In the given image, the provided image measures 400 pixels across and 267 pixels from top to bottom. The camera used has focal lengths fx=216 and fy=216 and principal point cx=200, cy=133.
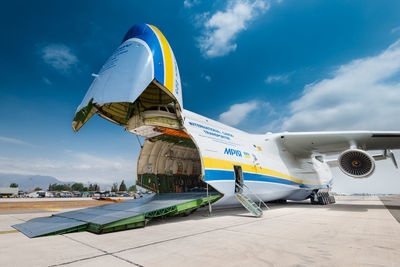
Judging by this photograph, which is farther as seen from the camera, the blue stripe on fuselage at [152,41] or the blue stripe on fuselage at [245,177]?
the blue stripe on fuselage at [245,177]

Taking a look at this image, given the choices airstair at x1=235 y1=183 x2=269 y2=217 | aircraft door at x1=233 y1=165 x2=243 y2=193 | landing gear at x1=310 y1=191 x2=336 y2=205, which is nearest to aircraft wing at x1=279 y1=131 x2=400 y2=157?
landing gear at x1=310 y1=191 x2=336 y2=205

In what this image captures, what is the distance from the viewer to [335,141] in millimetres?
11508

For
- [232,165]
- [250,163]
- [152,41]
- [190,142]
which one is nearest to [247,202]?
[232,165]

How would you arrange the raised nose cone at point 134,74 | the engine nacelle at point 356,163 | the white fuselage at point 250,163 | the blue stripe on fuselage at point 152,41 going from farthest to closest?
the engine nacelle at point 356,163
the white fuselage at point 250,163
the blue stripe on fuselage at point 152,41
the raised nose cone at point 134,74

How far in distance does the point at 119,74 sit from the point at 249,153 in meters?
6.55

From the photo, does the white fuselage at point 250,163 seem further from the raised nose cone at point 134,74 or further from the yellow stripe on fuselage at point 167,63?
the yellow stripe on fuselage at point 167,63

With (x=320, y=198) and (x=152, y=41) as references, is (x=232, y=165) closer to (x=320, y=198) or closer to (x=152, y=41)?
(x=152, y=41)

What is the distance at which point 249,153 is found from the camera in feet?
32.1

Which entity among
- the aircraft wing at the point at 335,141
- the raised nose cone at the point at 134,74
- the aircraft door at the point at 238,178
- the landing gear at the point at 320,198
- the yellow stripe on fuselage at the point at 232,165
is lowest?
the landing gear at the point at 320,198

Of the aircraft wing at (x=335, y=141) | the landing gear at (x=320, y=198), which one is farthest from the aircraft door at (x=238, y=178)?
the landing gear at (x=320, y=198)

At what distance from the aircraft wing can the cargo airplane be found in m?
0.04

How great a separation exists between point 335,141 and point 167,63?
10.2 metres

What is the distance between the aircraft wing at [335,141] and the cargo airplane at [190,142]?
0.04 metres

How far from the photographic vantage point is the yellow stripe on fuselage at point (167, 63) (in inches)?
224
